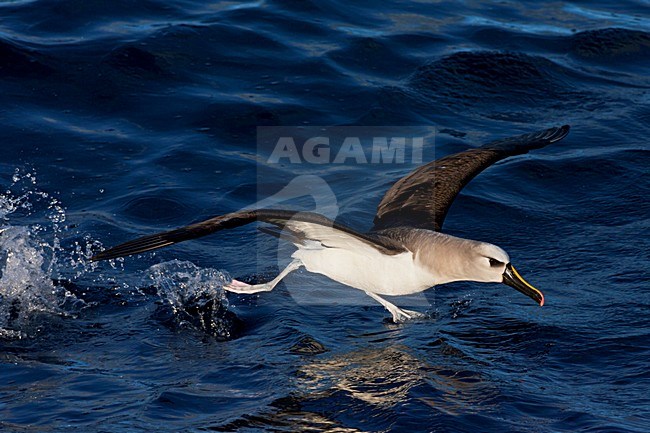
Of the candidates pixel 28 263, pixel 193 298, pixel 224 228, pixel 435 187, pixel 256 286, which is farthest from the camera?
pixel 435 187

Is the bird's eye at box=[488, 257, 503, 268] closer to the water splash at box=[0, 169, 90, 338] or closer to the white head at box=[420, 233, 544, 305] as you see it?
the white head at box=[420, 233, 544, 305]

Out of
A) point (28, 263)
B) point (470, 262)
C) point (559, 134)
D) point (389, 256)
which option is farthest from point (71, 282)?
point (559, 134)

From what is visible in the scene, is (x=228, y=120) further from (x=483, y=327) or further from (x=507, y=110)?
(x=483, y=327)

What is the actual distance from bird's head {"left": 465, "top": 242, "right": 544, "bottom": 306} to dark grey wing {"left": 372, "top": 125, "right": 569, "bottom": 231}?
101 cm

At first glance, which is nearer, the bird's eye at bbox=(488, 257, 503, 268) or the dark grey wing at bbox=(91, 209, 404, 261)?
the dark grey wing at bbox=(91, 209, 404, 261)

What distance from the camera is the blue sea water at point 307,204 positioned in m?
7.18

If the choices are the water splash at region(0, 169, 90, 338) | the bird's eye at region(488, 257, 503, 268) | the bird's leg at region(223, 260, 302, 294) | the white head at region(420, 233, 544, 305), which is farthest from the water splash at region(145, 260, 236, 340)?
the bird's eye at region(488, 257, 503, 268)

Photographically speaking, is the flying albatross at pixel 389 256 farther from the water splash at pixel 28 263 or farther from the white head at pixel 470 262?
the water splash at pixel 28 263

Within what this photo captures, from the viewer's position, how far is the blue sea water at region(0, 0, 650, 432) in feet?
23.5

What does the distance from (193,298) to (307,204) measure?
A: 2.94 metres

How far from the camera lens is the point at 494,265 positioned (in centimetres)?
794

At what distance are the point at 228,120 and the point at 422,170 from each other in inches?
164

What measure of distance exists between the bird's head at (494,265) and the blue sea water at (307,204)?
1.84 feet

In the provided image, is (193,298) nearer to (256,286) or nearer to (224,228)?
(256,286)
